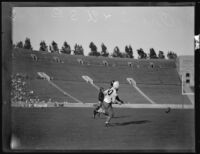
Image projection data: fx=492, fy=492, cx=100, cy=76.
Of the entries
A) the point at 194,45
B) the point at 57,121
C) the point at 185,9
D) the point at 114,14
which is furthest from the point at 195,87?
the point at 57,121

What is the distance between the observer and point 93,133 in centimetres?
718

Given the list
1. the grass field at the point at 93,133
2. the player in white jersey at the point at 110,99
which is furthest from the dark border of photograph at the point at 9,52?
the player in white jersey at the point at 110,99

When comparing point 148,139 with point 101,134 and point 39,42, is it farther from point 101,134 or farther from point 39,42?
point 39,42

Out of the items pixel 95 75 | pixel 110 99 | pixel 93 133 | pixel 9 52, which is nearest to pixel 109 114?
pixel 110 99

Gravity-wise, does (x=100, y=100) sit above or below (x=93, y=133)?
above

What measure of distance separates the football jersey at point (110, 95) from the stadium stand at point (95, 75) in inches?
4.2

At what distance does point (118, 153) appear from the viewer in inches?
279

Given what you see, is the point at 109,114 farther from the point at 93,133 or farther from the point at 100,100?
the point at 93,133

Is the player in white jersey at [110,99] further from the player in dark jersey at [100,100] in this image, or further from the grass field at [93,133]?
the grass field at [93,133]

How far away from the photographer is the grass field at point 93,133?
714 cm

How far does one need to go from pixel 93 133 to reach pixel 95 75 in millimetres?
886

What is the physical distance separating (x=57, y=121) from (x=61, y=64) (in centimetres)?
86

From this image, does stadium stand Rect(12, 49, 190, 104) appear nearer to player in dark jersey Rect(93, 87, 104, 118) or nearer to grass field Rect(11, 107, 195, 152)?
player in dark jersey Rect(93, 87, 104, 118)

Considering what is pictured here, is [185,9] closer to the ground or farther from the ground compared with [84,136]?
farther from the ground
